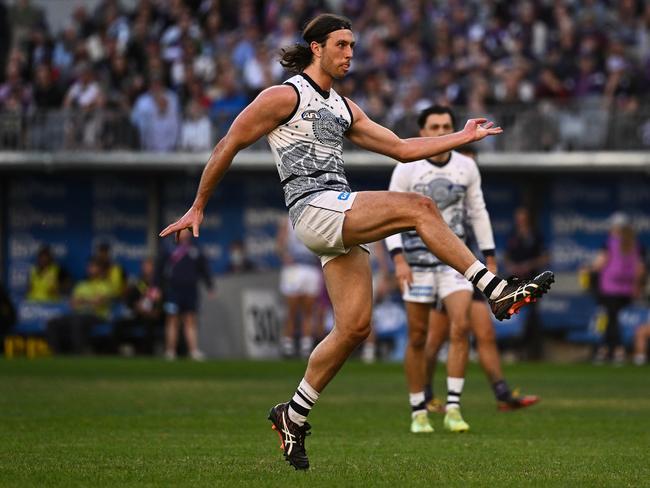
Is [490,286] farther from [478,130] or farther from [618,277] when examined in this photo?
[618,277]

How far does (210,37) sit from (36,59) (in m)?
3.72

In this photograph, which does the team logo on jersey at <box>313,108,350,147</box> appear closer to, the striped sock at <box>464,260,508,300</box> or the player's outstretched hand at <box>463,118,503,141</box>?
the player's outstretched hand at <box>463,118,503,141</box>

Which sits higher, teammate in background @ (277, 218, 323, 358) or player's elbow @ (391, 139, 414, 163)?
player's elbow @ (391, 139, 414, 163)

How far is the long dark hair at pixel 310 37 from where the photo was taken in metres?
8.62

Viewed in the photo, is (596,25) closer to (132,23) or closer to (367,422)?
(132,23)

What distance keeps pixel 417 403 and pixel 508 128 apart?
51.6ft

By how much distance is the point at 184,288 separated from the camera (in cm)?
2569

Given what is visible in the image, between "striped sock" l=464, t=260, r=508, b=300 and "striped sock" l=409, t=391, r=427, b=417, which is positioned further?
"striped sock" l=409, t=391, r=427, b=417

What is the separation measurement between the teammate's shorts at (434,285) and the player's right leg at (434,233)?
367 centimetres

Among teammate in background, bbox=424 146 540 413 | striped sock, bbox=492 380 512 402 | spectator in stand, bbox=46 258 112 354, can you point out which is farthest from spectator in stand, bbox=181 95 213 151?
striped sock, bbox=492 380 512 402

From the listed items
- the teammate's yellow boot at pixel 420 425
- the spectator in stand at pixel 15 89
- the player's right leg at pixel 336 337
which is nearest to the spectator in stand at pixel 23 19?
the spectator in stand at pixel 15 89

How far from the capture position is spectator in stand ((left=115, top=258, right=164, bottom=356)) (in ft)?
89.0

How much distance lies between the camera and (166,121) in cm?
2819

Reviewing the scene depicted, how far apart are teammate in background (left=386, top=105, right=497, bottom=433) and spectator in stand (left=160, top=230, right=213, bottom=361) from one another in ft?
45.2
